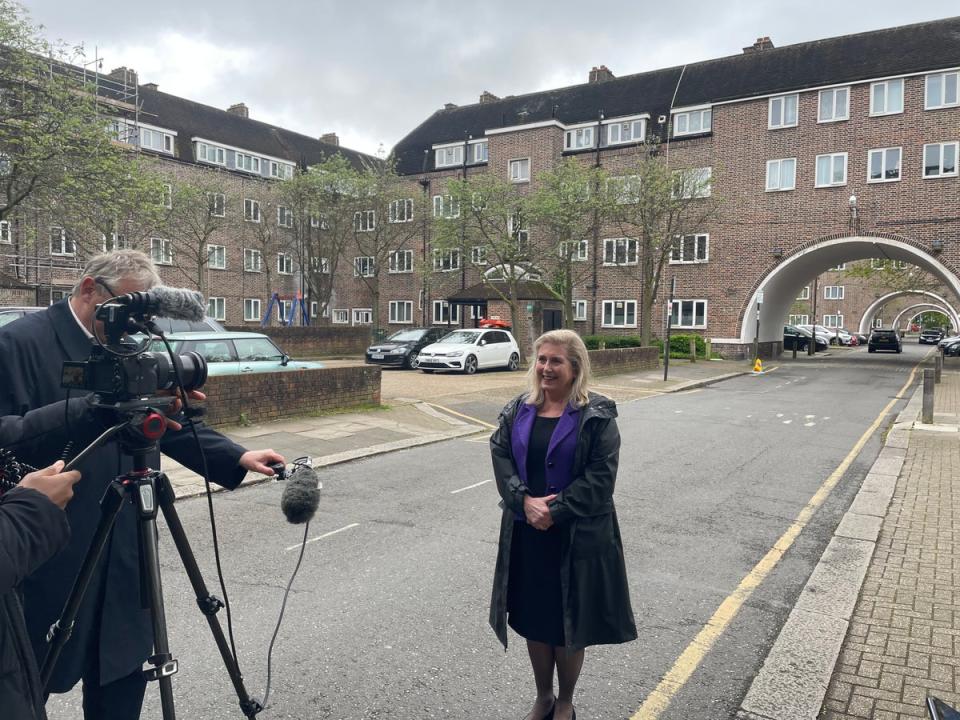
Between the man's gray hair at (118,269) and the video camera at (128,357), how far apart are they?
309 millimetres

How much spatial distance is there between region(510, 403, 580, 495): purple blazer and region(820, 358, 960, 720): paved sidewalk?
5.67ft

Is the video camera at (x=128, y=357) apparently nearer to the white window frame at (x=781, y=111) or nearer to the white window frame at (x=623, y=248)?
the white window frame at (x=623, y=248)

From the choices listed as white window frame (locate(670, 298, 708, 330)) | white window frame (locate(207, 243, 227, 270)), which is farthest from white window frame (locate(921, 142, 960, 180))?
white window frame (locate(207, 243, 227, 270))

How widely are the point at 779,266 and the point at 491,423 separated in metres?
24.5

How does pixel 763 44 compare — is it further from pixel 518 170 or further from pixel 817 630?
pixel 817 630

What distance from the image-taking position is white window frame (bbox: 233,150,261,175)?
4247cm

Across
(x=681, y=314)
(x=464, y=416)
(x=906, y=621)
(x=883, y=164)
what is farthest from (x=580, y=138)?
(x=906, y=621)

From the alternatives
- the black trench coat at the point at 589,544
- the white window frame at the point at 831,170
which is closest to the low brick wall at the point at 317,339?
the white window frame at the point at 831,170

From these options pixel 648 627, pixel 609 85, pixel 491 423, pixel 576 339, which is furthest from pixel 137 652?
pixel 609 85

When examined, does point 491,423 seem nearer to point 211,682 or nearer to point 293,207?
point 211,682

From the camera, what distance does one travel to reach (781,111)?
33812mm

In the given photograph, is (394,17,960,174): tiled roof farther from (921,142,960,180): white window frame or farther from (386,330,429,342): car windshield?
(386,330,429,342): car windshield

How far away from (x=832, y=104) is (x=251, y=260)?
3212 centimetres

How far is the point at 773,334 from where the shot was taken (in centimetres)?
3769
